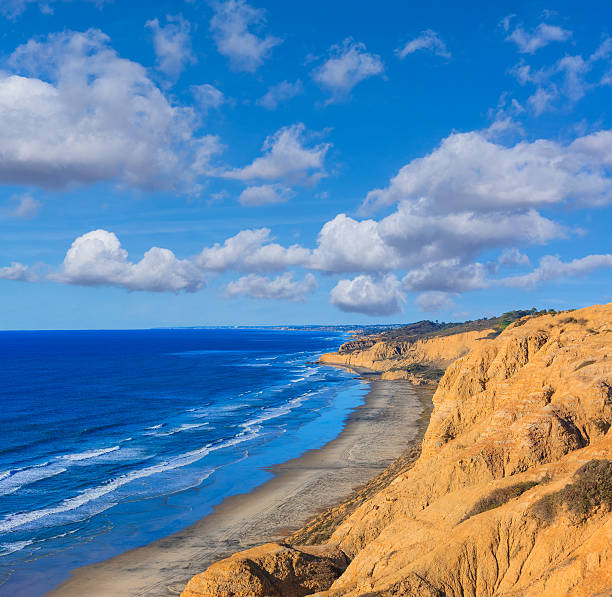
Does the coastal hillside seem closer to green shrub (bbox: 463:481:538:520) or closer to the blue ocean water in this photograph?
green shrub (bbox: 463:481:538:520)

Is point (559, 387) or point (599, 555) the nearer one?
point (599, 555)

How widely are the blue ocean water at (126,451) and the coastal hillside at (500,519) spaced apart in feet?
54.0

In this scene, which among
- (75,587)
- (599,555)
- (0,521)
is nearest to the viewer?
(599,555)

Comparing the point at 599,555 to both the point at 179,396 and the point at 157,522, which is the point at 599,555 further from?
the point at 179,396

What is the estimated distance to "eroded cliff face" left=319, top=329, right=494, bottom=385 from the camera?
126375 mm

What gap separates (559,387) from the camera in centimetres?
2519

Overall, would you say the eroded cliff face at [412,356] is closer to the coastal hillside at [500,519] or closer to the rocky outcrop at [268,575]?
the coastal hillside at [500,519]

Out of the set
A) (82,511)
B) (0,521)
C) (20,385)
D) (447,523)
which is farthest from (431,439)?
(20,385)

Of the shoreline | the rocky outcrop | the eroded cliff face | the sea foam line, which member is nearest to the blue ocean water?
the sea foam line

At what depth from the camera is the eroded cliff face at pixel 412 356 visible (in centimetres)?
12638

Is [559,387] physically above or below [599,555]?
above

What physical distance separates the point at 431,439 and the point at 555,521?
1536 centimetres

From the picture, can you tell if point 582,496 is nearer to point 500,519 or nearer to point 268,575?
point 500,519

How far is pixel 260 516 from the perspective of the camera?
124 feet
